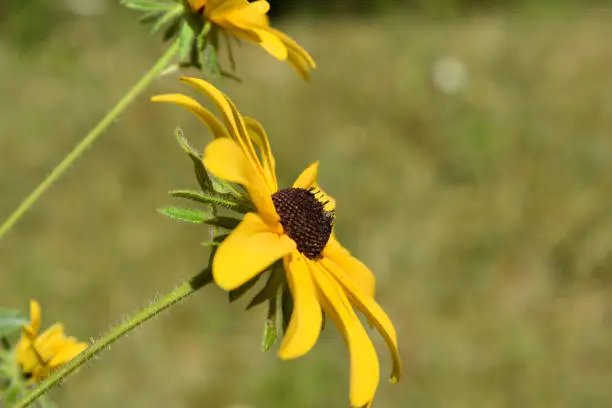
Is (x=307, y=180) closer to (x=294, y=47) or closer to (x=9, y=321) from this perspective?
(x=294, y=47)

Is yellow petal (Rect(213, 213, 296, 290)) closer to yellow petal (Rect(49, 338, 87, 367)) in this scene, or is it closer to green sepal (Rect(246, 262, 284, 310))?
green sepal (Rect(246, 262, 284, 310))

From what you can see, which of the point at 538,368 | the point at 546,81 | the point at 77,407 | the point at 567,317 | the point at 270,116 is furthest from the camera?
the point at 546,81

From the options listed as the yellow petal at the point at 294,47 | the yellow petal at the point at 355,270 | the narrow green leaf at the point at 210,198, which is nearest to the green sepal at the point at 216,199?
the narrow green leaf at the point at 210,198

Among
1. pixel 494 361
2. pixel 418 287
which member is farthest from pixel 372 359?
pixel 418 287

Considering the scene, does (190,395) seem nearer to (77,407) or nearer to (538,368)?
(77,407)

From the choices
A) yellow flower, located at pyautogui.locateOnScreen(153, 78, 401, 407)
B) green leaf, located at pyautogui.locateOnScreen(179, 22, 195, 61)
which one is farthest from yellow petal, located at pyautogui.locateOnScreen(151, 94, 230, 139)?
green leaf, located at pyautogui.locateOnScreen(179, 22, 195, 61)

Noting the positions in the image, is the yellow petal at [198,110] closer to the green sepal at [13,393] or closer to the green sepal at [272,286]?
the green sepal at [272,286]
